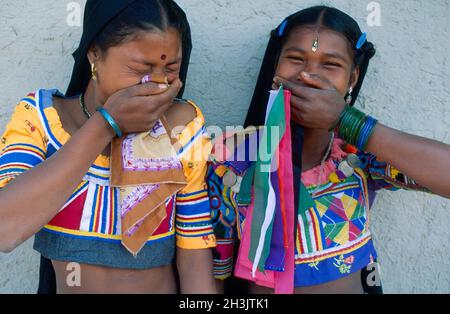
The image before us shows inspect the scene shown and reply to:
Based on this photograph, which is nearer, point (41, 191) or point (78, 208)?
point (41, 191)

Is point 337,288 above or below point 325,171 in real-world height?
below

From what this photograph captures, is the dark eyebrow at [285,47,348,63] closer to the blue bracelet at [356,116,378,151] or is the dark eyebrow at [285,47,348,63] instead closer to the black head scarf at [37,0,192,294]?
the blue bracelet at [356,116,378,151]

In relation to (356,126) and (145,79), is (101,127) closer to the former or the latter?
(145,79)

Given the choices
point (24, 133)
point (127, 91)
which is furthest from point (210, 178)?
point (24, 133)

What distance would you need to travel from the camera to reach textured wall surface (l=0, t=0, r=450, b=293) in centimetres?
257

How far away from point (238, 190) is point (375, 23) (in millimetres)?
1129

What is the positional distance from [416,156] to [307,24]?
0.68m

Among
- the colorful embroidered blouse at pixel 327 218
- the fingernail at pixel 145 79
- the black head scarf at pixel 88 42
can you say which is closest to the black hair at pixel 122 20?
the black head scarf at pixel 88 42

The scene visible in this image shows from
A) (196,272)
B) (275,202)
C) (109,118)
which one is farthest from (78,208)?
(275,202)

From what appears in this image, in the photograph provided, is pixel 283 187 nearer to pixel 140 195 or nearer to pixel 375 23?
pixel 140 195

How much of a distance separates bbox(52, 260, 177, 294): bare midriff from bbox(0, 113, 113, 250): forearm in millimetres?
316

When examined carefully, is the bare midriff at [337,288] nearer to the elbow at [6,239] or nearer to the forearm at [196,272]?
the forearm at [196,272]

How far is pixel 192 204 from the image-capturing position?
209cm

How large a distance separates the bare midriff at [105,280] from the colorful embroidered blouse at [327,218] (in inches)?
12.7
